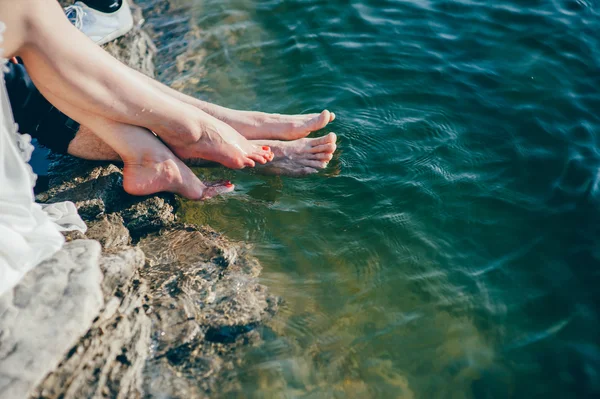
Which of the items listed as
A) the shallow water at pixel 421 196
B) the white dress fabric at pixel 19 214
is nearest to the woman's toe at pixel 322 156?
the shallow water at pixel 421 196

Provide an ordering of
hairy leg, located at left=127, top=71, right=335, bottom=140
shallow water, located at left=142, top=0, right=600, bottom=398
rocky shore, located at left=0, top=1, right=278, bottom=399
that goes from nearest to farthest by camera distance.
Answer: rocky shore, located at left=0, top=1, right=278, bottom=399 < shallow water, located at left=142, top=0, right=600, bottom=398 < hairy leg, located at left=127, top=71, right=335, bottom=140

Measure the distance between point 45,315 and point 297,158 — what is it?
218 centimetres

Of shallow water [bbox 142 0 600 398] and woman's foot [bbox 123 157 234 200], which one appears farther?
woman's foot [bbox 123 157 234 200]

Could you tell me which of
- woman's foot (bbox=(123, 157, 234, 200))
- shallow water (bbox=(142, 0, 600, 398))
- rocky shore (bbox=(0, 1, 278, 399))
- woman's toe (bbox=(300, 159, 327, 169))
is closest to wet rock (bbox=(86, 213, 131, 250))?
rocky shore (bbox=(0, 1, 278, 399))

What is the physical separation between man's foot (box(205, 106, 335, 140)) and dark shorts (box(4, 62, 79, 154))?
99 cm

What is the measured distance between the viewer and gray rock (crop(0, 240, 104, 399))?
2080 millimetres

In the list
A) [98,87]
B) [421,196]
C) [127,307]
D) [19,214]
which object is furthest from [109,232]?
[421,196]

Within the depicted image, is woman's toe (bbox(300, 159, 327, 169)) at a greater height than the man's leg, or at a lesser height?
lesser

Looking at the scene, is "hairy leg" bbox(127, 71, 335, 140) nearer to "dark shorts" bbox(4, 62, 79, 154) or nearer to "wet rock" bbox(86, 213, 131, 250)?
"dark shorts" bbox(4, 62, 79, 154)

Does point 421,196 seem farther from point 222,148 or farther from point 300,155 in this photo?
point 222,148

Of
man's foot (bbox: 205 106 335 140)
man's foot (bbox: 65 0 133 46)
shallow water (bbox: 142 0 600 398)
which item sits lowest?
shallow water (bbox: 142 0 600 398)

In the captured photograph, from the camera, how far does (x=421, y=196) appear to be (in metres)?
3.82

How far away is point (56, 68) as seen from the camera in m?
2.82

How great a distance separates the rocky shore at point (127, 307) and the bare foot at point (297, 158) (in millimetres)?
790
